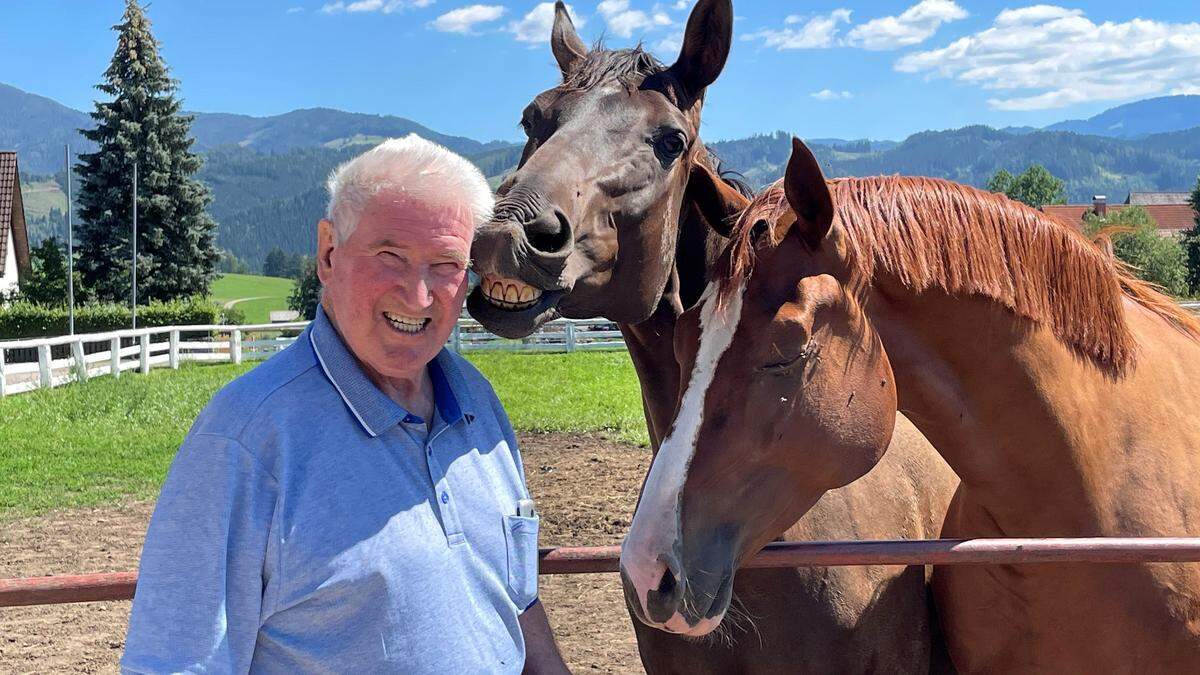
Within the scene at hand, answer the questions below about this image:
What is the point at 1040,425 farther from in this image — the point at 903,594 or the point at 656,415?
the point at 656,415

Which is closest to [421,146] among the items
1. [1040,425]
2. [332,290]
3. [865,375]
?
[332,290]

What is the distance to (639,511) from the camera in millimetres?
2012

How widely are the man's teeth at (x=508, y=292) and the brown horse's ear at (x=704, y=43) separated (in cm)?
100

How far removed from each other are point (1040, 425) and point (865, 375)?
479mm

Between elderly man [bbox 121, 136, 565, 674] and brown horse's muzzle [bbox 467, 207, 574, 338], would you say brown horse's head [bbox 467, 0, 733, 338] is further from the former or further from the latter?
elderly man [bbox 121, 136, 565, 674]

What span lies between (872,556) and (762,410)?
48cm

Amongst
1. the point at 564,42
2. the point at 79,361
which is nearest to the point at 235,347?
the point at 79,361

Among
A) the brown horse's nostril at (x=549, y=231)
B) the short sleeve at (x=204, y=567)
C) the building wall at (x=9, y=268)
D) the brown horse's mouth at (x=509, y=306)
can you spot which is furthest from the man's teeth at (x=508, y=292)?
the building wall at (x=9, y=268)

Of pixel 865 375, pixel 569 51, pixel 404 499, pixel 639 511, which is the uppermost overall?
pixel 569 51

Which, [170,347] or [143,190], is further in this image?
[143,190]

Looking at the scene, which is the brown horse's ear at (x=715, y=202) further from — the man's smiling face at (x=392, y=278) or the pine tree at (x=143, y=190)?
the pine tree at (x=143, y=190)

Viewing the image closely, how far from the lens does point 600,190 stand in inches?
104

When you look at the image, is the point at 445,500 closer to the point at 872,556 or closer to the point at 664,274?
the point at 872,556

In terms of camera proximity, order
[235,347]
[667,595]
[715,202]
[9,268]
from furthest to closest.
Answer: [9,268] < [235,347] < [715,202] < [667,595]
